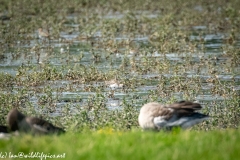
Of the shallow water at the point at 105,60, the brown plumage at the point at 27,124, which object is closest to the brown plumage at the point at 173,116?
the brown plumage at the point at 27,124

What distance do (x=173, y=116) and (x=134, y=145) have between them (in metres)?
2.22

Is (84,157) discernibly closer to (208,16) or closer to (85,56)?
(85,56)

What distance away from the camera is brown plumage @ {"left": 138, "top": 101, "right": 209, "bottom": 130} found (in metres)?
11.4

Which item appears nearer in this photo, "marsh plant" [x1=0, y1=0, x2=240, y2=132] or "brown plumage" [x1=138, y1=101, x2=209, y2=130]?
"brown plumage" [x1=138, y1=101, x2=209, y2=130]

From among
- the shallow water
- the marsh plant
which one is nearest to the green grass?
the marsh plant

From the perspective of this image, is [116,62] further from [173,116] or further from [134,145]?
[134,145]

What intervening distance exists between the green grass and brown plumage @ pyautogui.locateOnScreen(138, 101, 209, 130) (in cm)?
112

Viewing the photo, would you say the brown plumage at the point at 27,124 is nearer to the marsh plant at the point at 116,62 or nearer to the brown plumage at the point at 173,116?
the marsh plant at the point at 116,62

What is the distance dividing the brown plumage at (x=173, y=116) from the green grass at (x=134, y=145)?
112cm

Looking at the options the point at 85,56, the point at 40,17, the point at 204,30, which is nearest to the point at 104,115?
the point at 85,56

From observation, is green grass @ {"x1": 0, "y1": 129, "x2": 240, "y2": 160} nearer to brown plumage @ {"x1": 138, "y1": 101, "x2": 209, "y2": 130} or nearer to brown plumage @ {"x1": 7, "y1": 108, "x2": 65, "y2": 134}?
brown plumage @ {"x1": 7, "y1": 108, "x2": 65, "y2": 134}

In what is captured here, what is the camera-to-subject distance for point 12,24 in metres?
29.4

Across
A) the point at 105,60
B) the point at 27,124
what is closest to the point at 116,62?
the point at 105,60

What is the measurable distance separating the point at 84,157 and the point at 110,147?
62cm
